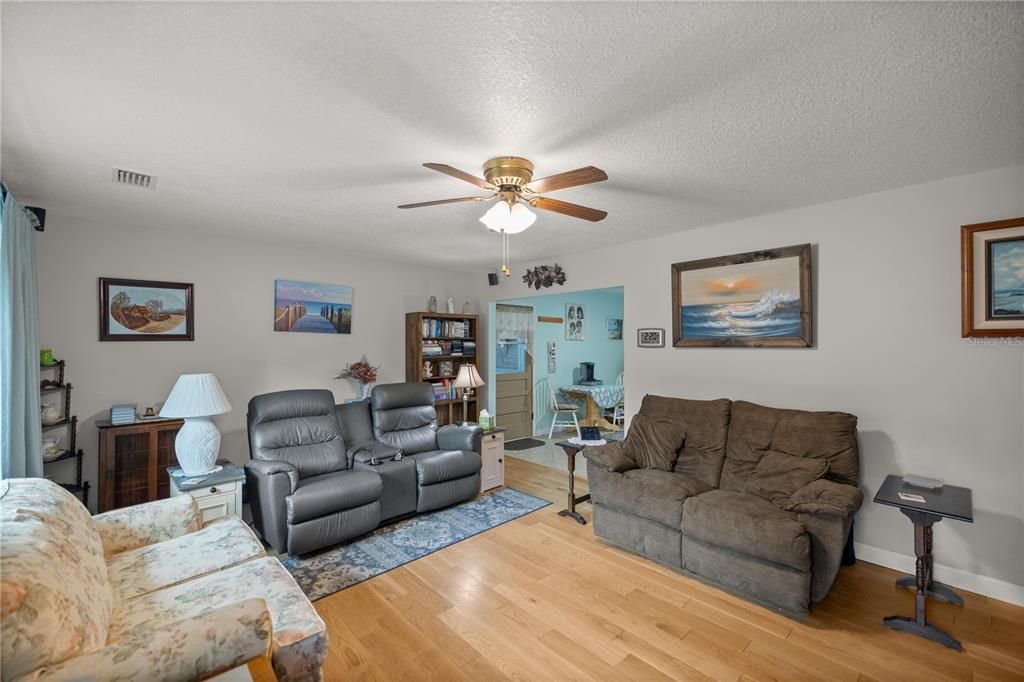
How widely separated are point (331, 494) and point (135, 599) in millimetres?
1323

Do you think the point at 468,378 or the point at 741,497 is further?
the point at 468,378

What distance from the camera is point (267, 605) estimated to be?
1834 millimetres

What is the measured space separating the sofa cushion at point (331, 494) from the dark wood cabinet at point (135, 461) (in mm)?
1151

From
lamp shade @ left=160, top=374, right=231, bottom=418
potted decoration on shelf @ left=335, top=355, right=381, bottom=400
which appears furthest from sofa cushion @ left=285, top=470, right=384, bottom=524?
potted decoration on shelf @ left=335, top=355, right=381, bottom=400

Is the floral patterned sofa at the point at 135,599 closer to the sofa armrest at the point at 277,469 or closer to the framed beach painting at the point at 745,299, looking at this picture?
the sofa armrest at the point at 277,469

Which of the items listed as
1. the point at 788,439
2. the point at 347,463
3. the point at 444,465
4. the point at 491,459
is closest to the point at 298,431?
the point at 347,463

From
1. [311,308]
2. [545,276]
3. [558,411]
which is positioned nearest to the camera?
[311,308]

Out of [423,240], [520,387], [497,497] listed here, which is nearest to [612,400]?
[520,387]

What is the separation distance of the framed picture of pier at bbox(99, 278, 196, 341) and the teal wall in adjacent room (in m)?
3.41

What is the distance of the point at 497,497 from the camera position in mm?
4301

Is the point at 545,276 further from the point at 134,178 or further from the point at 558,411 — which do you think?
the point at 134,178

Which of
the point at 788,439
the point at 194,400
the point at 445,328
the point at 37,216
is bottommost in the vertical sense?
the point at 788,439

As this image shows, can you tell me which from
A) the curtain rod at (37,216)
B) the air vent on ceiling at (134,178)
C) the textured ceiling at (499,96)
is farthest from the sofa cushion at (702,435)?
the curtain rod at (37,216)

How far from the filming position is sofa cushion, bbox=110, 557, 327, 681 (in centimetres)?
164
